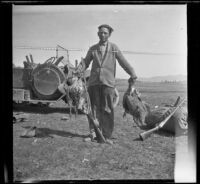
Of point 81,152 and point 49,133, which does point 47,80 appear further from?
point 81,152

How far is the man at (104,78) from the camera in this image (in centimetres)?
523

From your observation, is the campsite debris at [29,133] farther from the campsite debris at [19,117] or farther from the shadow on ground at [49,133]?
the campsite debris at [19,117]

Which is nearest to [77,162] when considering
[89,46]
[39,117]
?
[39,117]

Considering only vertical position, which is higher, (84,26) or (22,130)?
(84,26)

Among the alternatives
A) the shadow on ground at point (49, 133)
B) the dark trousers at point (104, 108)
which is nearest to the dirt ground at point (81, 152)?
the shadow on ground at point (49, 133)

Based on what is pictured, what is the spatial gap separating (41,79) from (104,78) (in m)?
1.28

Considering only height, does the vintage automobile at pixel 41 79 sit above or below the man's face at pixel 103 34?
below

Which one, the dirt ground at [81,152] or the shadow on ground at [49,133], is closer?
the dirt ground at [81,152]

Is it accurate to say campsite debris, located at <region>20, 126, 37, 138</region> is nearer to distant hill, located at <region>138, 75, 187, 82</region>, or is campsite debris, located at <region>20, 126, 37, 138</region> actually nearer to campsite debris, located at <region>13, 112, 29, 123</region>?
campsite debris, located at <region>13, 112, 29, 123</region>

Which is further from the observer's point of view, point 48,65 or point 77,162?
point 48,65

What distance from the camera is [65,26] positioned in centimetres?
514

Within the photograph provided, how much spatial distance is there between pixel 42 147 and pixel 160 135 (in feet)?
7.26

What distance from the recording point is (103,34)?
5.15 metres

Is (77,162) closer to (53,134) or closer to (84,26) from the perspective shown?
(53,134)
